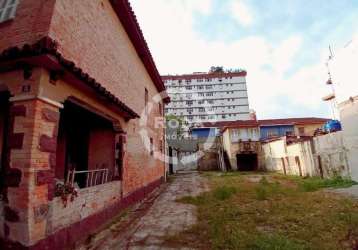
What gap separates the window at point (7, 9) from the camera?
4.54m

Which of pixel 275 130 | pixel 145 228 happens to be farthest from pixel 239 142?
pixel 145 228

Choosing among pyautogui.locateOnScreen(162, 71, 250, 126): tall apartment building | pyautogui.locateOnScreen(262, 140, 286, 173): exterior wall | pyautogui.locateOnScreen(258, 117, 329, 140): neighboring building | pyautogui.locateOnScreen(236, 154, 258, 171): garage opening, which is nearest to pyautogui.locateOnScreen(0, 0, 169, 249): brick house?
pyautogui.locateOnScreen(262, 140, 286, 173): exterior wall

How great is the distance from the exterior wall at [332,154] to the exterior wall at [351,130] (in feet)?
1.25

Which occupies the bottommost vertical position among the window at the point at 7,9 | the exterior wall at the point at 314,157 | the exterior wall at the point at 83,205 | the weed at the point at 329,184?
the weed at the point at 329,184

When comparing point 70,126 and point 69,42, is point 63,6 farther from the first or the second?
point 70,126

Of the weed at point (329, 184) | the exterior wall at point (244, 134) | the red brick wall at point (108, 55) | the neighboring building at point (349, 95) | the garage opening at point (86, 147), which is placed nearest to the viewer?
the red brick wall at point (108, 55)

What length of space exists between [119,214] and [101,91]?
390 centimetres

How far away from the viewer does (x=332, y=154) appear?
13000 millimetres

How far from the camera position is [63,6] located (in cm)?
460

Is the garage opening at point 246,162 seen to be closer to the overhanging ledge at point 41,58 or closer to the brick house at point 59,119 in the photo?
the brick house at point 59,119

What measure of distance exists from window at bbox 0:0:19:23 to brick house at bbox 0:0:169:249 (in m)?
0.03

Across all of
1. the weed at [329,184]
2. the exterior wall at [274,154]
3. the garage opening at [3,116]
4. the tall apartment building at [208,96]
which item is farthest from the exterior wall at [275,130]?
the garage opening at [3,116]

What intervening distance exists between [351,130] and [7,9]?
1388 centimetres

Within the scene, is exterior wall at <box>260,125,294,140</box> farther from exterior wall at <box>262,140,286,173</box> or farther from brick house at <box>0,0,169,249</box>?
brick house at <box>0,0,169,249</box>
